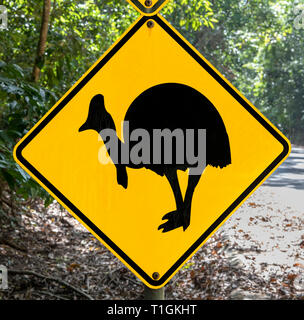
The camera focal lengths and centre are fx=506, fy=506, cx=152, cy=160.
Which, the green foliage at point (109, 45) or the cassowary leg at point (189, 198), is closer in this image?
the cassowary leg at point (189, 198)

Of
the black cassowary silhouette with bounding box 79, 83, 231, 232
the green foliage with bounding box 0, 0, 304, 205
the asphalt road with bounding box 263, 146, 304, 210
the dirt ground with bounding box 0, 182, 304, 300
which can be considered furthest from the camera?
the asphalt road with bounding box 263, 146, 304, 210

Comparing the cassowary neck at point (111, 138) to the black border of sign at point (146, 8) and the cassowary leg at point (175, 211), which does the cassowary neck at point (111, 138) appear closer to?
the cassowary leg at point (175, 211)

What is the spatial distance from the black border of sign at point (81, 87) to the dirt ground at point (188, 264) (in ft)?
8.42

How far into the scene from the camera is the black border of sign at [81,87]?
1.99 m

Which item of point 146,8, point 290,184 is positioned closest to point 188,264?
point 146,8

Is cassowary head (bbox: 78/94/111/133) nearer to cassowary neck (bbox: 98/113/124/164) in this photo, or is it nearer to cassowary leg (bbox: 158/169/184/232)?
cassowary neck (bbox: 98/113/124/164)

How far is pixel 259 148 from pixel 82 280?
13.3 ft

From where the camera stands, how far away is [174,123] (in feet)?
6.37

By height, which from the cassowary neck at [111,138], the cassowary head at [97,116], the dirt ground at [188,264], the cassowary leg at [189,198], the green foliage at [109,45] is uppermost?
the green foliage at [109,45]

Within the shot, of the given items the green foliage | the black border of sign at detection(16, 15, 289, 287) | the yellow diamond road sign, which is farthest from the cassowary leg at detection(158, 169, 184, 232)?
the green foliage

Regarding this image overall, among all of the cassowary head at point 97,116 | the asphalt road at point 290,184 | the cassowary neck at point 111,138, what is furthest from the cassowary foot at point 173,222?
the asphalt road at point 290,184

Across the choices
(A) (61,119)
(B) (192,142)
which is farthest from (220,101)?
(A) (61,119)

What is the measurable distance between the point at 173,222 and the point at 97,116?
51 cm

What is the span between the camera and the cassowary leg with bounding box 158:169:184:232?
196cm
